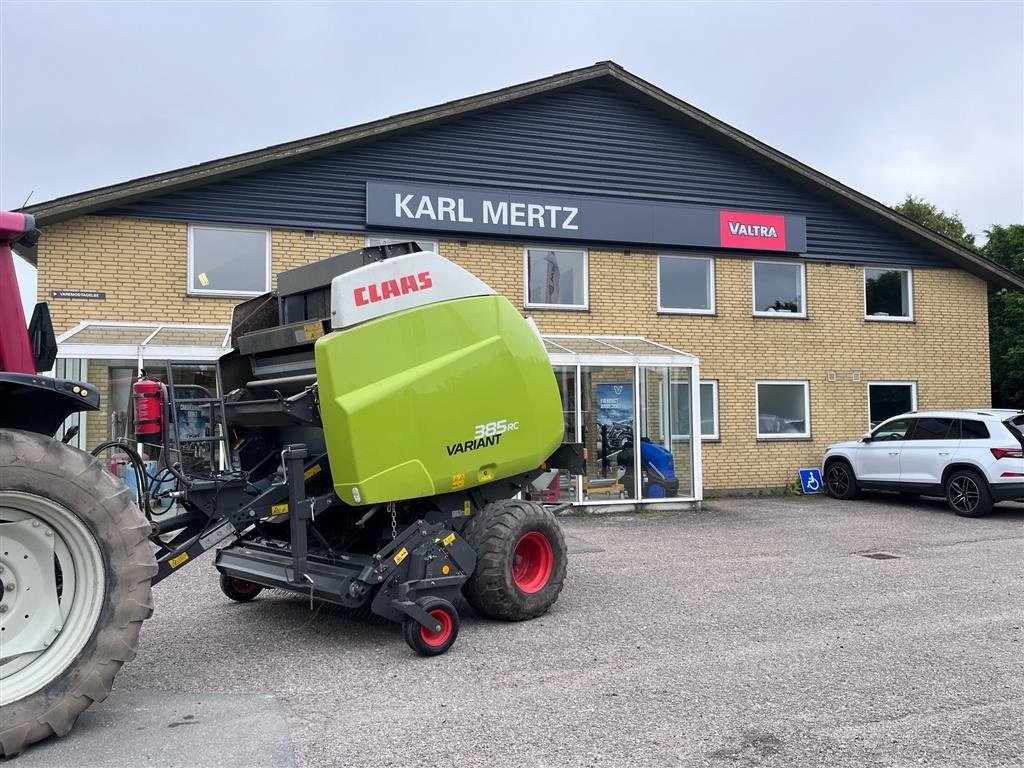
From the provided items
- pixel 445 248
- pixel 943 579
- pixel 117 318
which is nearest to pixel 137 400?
pixel 943 579

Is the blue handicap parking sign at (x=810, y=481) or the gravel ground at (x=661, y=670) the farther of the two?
the blue handicap parking sign at (x=810, y=481)

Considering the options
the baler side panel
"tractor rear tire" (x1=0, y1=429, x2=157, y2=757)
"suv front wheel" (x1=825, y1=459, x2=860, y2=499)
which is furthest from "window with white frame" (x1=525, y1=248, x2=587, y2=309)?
"tractor rear tire" (x1=0, y1=429, x2=157, y2=757)

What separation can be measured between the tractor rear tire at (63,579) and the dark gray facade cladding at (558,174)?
9.93 metres

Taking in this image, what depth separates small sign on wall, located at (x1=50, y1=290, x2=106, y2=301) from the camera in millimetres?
12359

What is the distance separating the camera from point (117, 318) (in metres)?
12.7

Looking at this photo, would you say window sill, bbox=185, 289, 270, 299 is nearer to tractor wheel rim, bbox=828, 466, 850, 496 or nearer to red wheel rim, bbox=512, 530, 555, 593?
red wheel rim, bbox=512, 530, 555, 593

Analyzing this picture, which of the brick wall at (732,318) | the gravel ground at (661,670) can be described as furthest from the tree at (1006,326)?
the gravel ground at (661,670)

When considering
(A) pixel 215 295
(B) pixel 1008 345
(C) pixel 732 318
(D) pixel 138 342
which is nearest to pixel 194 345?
(D) pixel 138 342

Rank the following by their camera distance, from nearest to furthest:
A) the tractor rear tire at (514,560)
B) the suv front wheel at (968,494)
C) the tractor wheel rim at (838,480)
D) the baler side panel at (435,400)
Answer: the baler side panel at (435,400)
the tractor rear tire at (514,560)
the suv front wheel at (968,494)
the tractor wheel rim at (838,480)

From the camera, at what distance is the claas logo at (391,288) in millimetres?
5656

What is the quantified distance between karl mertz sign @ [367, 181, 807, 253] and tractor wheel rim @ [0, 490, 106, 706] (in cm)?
1035

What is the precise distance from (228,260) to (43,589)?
1001cm

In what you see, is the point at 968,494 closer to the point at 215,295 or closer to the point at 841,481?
the point at 841,481

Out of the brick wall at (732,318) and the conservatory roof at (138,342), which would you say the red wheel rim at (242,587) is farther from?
the brick wall at (732,318)
